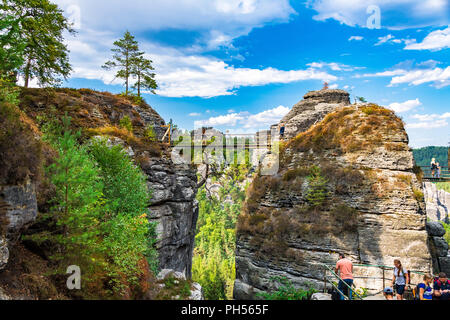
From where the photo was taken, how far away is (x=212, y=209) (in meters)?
97.5

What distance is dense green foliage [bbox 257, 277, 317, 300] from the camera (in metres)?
15.0

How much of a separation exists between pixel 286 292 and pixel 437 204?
190473 mm

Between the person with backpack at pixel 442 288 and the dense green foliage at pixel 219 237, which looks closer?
the person with backpack at pixel 442 288

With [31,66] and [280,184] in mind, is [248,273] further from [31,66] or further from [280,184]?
[31,66]

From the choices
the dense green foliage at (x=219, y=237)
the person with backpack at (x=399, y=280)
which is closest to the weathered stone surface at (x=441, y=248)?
the person with backpack at (x=399, y=280)

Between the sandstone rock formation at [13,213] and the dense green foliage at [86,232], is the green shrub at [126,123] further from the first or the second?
the sandstone rock formation at [13,213]

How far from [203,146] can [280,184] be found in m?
16.5

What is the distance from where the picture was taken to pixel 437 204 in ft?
510

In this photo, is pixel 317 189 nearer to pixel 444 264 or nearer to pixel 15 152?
pixel 444 264

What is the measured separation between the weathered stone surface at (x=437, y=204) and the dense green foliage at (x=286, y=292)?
169 metres

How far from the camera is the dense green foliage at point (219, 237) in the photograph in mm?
53250

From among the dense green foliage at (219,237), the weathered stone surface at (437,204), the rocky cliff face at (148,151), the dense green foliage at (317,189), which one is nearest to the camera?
the dense green foliage at (317,189)
